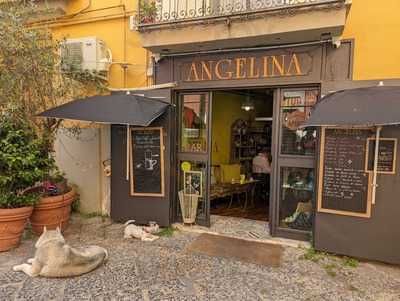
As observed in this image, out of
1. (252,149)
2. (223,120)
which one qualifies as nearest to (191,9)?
(223,120)

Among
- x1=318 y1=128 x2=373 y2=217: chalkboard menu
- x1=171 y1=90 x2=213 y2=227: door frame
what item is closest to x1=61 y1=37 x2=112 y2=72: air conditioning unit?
x1=171 y1=90 x2=213 y2=227: door frame

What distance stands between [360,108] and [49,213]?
4497mm

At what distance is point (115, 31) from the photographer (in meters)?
5.26

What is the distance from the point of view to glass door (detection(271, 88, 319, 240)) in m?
4.20

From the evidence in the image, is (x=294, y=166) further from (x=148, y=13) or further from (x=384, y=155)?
(x=148, y=13)

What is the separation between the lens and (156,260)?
12.1ft

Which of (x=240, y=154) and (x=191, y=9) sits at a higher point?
(x=191, y=9)

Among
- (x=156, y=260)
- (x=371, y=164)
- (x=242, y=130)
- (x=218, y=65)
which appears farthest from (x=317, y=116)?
(x=242, y=130)

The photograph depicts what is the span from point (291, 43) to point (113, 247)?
3844mm

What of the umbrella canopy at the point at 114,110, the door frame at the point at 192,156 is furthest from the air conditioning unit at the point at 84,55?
the door frame at the point at 192,156

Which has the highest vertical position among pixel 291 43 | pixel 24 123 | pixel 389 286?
pixel 291 43

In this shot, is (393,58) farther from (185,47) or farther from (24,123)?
(24,123)

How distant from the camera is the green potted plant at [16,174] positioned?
3.83 meters

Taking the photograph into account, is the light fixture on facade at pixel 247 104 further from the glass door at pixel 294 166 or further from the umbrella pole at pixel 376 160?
the umbrella pole at pixel 376 160
